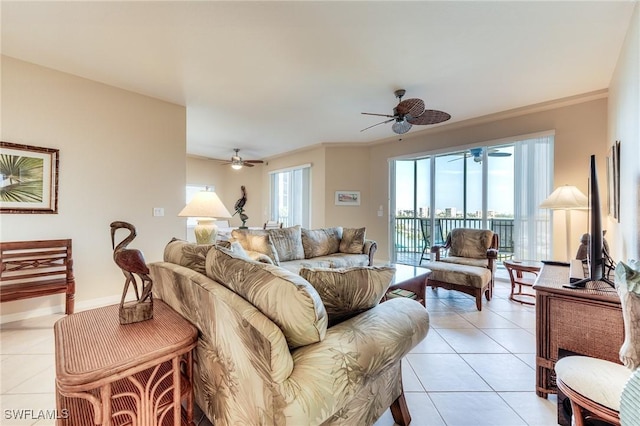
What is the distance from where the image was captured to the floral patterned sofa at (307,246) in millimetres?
3377

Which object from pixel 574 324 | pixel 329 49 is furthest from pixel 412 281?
pixel 329 49

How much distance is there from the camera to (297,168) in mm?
6629

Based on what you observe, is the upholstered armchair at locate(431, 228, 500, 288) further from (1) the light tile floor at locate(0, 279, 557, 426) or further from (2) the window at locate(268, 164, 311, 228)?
(2) the window at locate(268, 164, 311, 228)

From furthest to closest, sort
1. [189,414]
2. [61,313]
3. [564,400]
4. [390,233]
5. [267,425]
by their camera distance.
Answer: [390,233]
[61,313]
[564,400]
[189,414]
[267,425]

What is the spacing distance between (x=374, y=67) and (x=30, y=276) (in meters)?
4.01

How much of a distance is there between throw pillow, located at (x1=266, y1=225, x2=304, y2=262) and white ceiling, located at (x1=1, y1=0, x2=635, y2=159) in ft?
5.88

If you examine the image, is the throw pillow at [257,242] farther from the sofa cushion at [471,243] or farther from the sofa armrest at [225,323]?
the sofa cushion at [471,243]

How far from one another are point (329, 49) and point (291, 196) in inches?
189

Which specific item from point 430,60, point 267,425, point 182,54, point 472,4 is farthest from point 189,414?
point 430,60

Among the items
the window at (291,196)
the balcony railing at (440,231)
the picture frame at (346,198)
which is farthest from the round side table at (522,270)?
the window at (291,196)

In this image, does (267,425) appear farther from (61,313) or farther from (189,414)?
(61,313)

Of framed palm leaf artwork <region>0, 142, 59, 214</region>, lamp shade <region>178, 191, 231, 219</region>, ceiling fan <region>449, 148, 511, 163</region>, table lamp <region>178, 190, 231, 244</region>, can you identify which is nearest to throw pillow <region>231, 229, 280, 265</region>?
table lamp <region>178, 190, 231, 244</region>

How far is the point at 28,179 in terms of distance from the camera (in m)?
2.76

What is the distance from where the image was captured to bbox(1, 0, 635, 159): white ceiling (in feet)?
6.54
